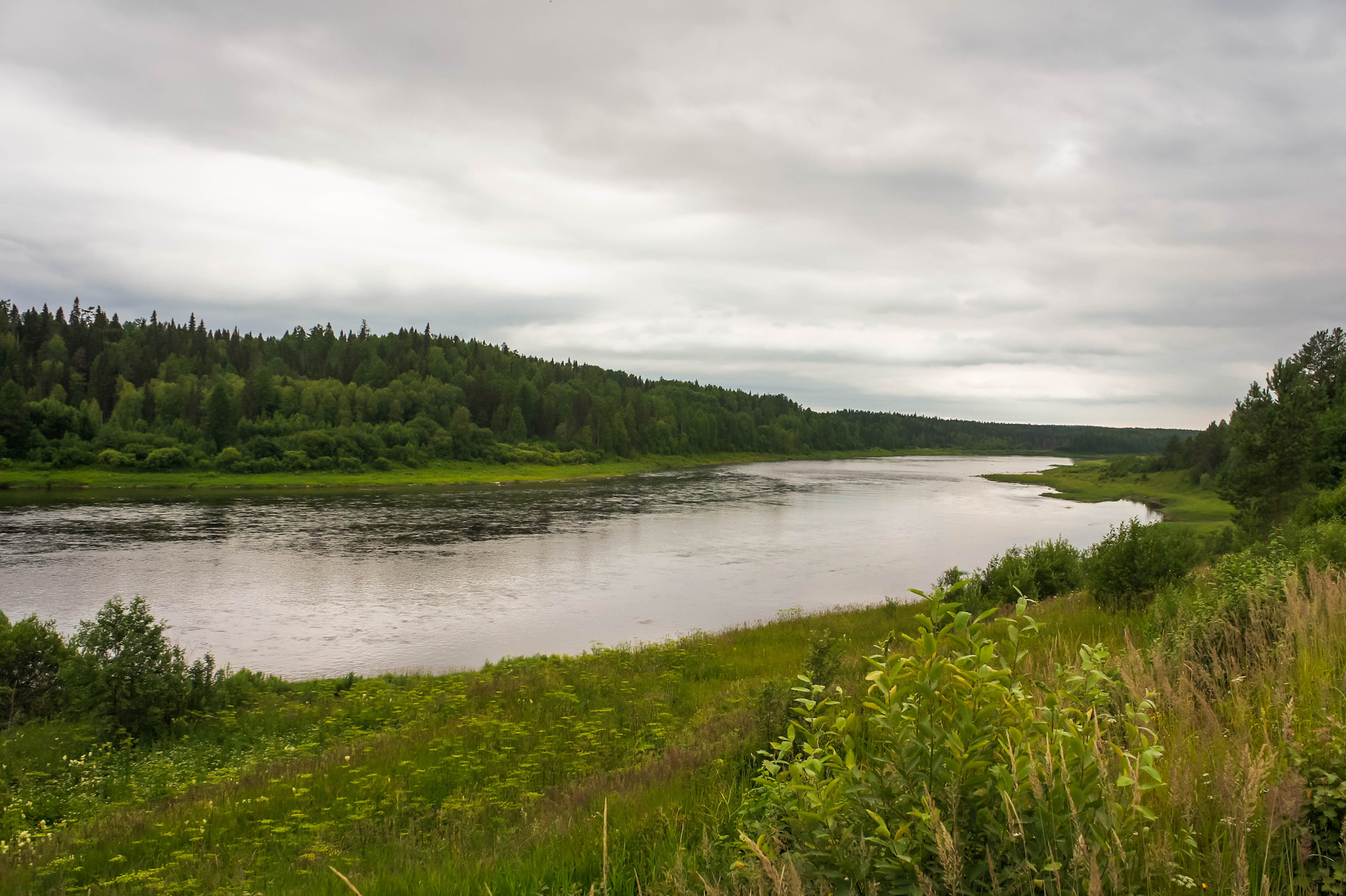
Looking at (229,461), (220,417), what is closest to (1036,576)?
(229,461)

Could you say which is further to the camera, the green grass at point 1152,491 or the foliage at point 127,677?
the green grass at point 1152,491

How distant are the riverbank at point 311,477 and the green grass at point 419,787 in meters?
73.5

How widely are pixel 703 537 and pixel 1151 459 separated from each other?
270ft

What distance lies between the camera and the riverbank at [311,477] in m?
74.1

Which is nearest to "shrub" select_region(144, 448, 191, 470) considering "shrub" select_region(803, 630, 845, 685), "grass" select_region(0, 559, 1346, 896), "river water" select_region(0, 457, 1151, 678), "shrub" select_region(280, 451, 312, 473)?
"shrub" select_region(280, 451, 312, 473)

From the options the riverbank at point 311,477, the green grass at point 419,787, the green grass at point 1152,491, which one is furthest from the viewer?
the riverbank at point 311,477

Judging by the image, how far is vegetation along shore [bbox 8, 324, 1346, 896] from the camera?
118 inches

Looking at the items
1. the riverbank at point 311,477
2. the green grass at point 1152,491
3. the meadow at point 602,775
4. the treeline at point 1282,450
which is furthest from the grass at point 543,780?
the riverbank at point 311,477

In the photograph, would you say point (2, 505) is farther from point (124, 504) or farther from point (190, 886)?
point (190, 886)

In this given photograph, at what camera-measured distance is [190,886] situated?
591 centimetres

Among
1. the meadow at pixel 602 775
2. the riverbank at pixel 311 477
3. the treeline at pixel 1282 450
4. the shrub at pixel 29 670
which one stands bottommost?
the riverbank at pixel 311 477

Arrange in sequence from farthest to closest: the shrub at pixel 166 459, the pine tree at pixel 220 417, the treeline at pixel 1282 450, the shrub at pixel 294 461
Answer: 1. the pine tree at pixel 220 417
2. the shrub at pixel 294 461
3. the shrub at pixel 166 459
4. the treeline at pixel 1282 450

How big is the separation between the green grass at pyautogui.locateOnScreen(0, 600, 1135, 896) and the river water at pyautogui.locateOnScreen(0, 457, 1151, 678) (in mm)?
7351

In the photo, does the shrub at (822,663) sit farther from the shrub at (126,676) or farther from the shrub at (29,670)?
the shrub at (29,670)
